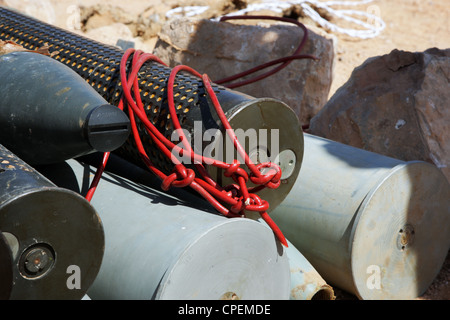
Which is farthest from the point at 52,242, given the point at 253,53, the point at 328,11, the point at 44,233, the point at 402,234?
the point at 328,11

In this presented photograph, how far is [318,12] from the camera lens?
7.31 m

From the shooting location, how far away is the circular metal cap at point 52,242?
1228 millimetres

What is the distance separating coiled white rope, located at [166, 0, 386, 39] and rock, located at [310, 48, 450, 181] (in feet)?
12.9

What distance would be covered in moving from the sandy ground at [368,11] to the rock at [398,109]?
7.97ft

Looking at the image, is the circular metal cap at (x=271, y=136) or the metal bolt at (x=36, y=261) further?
the circular metal cap at (x=271, y=136)

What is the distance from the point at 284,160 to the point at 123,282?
70cm

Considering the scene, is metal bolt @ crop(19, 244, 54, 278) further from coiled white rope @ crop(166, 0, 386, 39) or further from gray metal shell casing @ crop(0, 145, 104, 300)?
coiled white rope @ crop(166, 0, 386, 39)

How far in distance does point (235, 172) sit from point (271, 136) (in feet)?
0.70

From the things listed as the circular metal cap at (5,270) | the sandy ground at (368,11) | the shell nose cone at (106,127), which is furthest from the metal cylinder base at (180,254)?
the sandy ground at (368,11)

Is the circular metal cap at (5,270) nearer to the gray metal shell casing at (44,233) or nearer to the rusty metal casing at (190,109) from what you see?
the gray metal shell casing at (44,233)

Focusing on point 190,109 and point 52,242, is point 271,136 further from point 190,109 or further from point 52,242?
point 52,242

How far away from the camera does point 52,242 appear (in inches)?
50.9

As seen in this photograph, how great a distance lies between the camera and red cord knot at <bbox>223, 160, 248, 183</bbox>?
163cm
